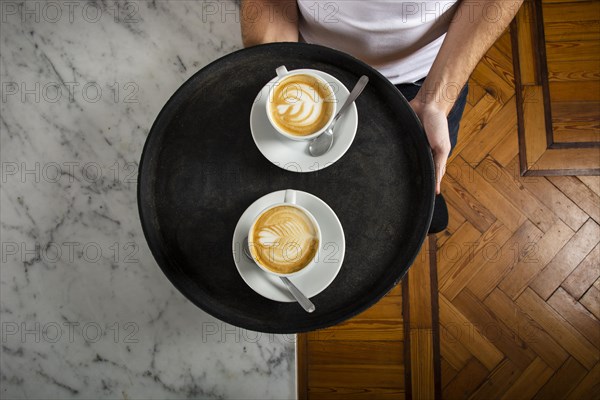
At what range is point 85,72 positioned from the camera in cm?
92

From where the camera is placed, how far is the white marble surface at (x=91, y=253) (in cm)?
87

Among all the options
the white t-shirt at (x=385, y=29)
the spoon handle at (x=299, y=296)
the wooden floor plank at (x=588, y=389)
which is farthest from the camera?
the wooden floor plank at (x=588, y=389)

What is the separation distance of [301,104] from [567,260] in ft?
3.36

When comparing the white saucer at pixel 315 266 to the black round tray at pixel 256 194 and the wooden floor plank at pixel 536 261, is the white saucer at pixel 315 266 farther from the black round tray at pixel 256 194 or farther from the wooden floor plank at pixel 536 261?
the wooden floor plank at pixel 536 261

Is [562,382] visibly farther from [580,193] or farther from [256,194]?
[256,194]

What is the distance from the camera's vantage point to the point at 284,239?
0.67m

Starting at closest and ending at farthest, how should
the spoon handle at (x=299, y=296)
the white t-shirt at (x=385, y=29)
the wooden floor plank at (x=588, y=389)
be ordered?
the spoon handle at (x=299, y=296) < the white t-shirt at (x=385, y=29) < the wooden floor plank at (x=588, y=389)

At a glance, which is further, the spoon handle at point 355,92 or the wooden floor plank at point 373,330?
the wooden floor plank at point 373,330

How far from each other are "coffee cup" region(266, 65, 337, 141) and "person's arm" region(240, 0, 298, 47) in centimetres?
22

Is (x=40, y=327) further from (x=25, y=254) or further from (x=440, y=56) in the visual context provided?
(x=440, y=56)

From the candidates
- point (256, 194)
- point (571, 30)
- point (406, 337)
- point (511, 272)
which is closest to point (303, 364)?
point (406, 337)

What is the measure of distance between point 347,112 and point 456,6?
0.34m

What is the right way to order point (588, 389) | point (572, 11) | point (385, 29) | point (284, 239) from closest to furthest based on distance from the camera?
1. point (284, 239)
2. point (385, 29)
3. point (588, 389)
4. point (572, 11)

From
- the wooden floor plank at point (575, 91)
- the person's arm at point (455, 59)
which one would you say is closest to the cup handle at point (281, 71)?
the person's arm at point (455, 59)
